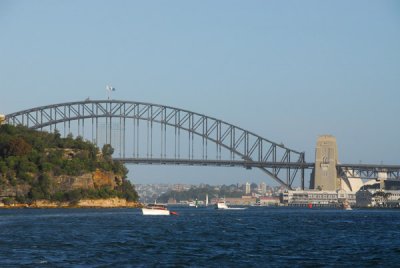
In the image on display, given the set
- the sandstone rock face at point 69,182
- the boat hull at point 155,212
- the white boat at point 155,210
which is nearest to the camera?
the boat hull at point 155,212

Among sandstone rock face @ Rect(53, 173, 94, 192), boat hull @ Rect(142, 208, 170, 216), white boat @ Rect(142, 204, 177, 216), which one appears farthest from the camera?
sandstone rock face @ Rect(53, 173, 94, 192)

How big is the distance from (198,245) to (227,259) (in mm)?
11835

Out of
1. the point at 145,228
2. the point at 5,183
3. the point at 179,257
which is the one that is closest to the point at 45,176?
the point at 5,183

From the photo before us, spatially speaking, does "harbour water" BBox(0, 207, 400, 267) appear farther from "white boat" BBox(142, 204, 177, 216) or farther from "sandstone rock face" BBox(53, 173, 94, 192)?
"sandstone rock face" BBox(53, 173, 94, 192)

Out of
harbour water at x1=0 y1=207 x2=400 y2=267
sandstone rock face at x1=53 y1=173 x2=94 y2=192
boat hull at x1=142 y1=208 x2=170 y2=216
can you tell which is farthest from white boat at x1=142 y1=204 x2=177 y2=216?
harbour water at x1=0 y1=207 x2=400 y2=267

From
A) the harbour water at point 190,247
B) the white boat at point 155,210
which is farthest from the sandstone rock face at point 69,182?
the harbour water at point 190,247

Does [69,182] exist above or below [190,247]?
above

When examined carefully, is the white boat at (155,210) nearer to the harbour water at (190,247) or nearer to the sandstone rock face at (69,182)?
the sandstone rock face at (69,182)

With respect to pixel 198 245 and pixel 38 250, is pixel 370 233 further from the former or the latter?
pixel 38 250

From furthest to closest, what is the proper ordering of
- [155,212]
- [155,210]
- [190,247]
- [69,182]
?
[69,182]
[155,210]
[155,212]
[190,247]

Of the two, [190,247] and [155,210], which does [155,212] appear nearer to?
[155,210]

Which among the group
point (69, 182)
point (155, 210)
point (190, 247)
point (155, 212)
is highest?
point (69, 182)

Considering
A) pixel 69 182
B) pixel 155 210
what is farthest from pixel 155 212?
pixel 69 182

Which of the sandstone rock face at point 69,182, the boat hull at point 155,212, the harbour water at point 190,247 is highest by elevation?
the sandstone rock face at point 69,182
